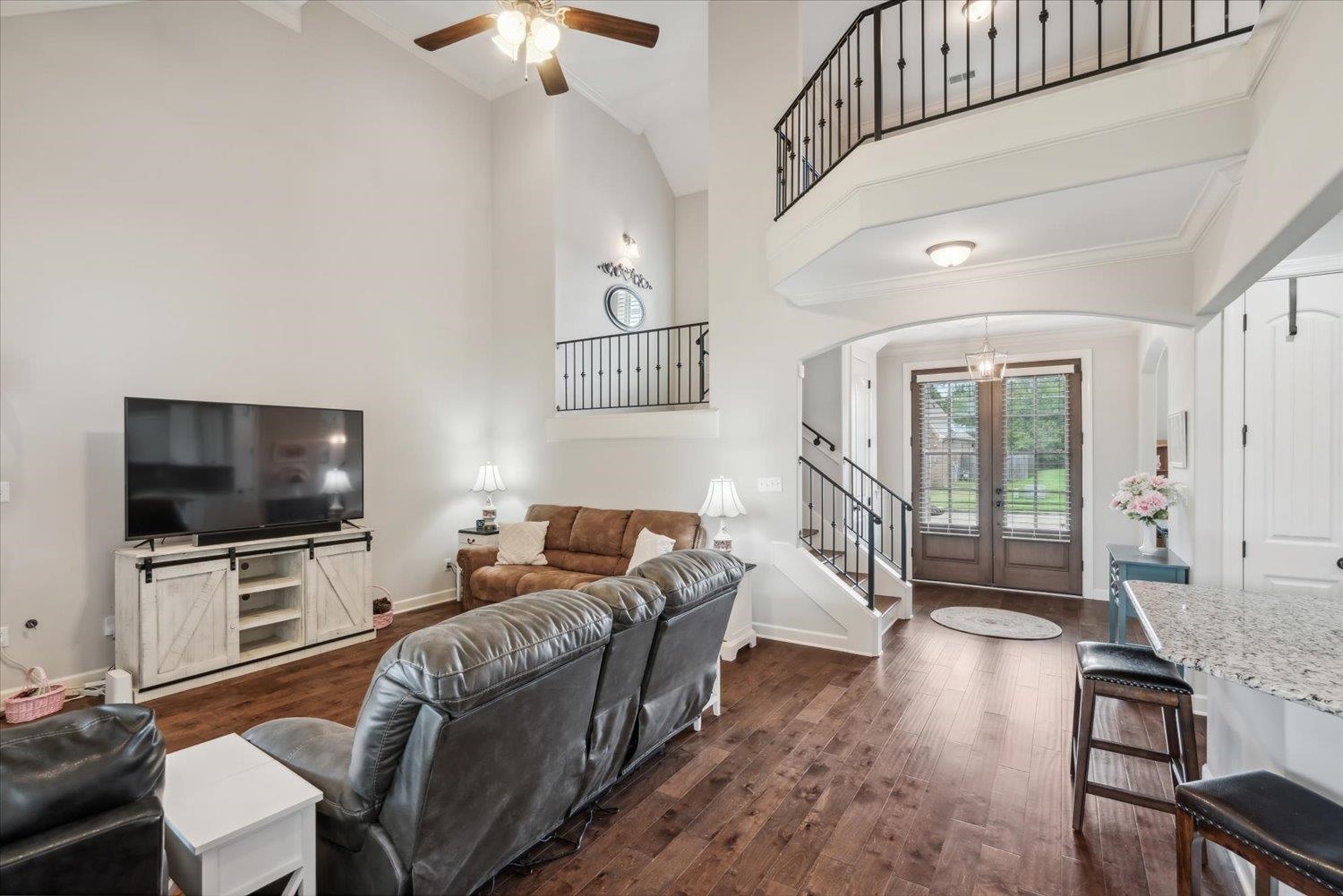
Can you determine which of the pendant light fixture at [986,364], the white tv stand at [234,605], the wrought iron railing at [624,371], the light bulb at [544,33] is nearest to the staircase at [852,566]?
the pendant light fixture at [986,364]

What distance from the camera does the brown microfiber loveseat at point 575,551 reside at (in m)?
4.88

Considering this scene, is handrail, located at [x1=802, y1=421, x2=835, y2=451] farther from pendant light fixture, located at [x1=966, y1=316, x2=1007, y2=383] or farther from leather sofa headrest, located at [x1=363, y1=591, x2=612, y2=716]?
leather sofa headrest, located at [x1=363, y1=591, x2=612, y2=716]

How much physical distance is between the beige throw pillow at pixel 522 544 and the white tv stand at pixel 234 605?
110cm

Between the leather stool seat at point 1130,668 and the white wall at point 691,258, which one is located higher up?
the white wall at point 691,258

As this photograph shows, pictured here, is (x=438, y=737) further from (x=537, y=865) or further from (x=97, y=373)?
(x=97, y=373)

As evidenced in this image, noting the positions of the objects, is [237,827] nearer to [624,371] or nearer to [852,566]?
[852,566]

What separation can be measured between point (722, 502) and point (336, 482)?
3.11 m

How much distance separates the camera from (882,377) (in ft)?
24.2

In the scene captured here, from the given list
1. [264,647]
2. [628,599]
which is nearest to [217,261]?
[264,647]

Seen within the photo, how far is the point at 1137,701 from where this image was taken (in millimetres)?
2283

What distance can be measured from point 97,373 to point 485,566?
2976 mm

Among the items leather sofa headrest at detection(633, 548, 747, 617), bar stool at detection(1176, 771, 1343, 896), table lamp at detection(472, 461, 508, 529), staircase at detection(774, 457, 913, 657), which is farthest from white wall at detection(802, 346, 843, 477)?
bar stool at detection(1176, 771, 1343, 896)

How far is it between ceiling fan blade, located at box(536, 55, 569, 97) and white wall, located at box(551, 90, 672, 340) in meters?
2.35

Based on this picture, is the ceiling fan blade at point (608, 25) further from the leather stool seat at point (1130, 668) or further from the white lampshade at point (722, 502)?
the leather stool seat at point (1130, 668)
